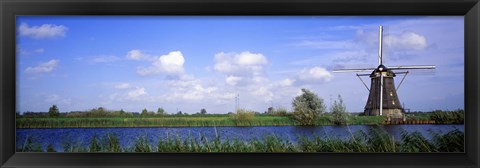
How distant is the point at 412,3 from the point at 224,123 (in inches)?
53.6

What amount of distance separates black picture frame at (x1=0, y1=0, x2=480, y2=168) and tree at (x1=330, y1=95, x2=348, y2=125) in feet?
1.58

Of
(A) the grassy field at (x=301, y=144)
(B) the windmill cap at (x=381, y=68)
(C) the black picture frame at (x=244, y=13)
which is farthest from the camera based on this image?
(B) the windmill cap at (x=381, y=68)

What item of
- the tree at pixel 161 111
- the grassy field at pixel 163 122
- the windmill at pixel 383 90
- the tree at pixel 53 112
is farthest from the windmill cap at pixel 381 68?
the tree at pixel 53 112

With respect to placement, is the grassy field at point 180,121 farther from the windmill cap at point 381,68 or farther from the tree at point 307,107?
the windmill cap at point 381,68

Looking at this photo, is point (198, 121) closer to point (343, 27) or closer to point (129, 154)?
point (129, 154)

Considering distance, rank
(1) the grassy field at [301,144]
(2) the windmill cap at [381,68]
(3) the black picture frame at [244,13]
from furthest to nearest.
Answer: (2) the windmill cap at [381,68]
(1) the grassy field at [301,144]
(3) the black picture frame at [244,13]

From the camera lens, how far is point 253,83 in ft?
11.3

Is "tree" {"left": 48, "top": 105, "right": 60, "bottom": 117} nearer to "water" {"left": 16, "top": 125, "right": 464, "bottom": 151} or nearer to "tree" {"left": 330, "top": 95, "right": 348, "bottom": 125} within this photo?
"water" {"left": 16, "top": 125, "right": 464, "bottom": 151}

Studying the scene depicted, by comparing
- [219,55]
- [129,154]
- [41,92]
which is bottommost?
[129,154]

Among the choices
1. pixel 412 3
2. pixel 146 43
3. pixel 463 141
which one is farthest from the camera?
pixel 146 43

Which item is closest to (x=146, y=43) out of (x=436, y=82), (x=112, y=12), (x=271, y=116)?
(x=112, y=12)

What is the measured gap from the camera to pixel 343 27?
3.45 meters

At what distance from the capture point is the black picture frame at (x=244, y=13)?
298 cm

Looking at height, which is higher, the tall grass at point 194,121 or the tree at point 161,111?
the tree at point 161,111
